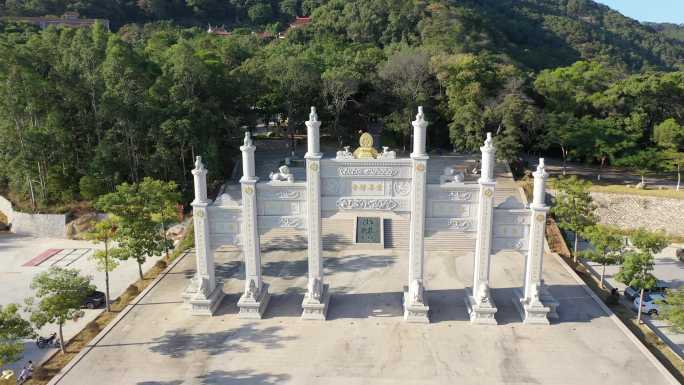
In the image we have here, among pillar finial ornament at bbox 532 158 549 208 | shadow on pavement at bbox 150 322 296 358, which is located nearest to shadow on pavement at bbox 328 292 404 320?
shadow on pavement at bbox 150 322 296 358

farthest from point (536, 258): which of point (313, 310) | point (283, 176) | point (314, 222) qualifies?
point (283, 176)

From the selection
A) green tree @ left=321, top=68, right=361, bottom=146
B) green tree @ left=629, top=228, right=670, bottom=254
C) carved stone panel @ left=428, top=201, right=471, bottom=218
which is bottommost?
green tree @ left=629, top=228, right=670, bottom=254

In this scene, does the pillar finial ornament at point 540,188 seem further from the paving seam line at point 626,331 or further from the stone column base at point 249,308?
the stone column base at point 249,308

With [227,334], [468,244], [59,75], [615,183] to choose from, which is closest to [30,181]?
[59,75]

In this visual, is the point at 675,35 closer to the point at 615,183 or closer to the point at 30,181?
the point at 615,183

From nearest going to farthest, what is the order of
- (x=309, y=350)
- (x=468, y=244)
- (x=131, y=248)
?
(x=309, y=350)
(x=131, y=248)
(x=468, y=244)

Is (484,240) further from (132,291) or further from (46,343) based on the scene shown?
(46,343)

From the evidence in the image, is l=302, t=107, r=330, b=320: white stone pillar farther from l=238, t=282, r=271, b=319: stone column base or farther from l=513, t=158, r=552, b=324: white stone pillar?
l=513, t=158, r=552, b=324: white stone pillar

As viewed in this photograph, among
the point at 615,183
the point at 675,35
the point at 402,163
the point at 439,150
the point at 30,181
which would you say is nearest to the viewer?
the point at 402,163
